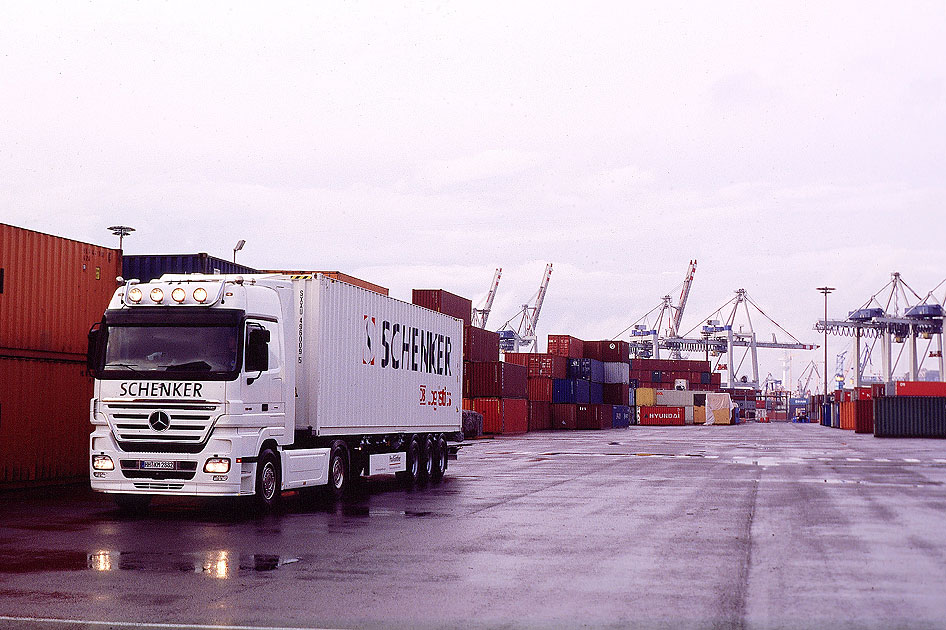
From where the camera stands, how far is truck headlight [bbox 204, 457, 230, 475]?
16.3 m

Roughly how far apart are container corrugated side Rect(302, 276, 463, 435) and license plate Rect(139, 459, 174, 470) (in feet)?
9.71

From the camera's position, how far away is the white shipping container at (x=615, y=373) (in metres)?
106

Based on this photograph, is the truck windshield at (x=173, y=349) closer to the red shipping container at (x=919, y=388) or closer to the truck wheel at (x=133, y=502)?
the truck wheel at (x=133, y=502)

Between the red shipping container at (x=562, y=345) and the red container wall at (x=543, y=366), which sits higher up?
the red shipping container at (x=562, y=345)

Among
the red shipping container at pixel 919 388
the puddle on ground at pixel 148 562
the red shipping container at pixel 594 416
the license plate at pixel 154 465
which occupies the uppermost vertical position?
the red shipping container at pixel 919 388

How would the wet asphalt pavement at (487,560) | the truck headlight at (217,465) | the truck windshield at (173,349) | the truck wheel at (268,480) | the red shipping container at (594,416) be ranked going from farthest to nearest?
1. the red shipping container at (594,416)
2. the truck wheel at (268,480)
3. the truck windshield at (173,349)
4. the truck headlight at (217,465)
5. the wet asphalt pavement at (487,560)

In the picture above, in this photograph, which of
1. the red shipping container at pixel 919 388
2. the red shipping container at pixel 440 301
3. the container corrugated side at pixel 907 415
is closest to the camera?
the red shipping container at pixel 440 301

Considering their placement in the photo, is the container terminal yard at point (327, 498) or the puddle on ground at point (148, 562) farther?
the puddle on ground at point (148, 562)

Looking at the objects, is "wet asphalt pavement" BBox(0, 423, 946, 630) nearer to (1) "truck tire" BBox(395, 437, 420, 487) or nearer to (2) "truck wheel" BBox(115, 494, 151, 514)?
(2) "truck wheel" BBox(115, 494, 151, 514)

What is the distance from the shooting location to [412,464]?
24688 mm

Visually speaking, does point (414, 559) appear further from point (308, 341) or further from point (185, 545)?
point (308, 341)

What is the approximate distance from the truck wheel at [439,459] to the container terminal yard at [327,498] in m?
0.08

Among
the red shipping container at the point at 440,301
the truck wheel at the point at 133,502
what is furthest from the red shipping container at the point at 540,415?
the truck wheel at the point at 133,502

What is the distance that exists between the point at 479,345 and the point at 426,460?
147 ft
